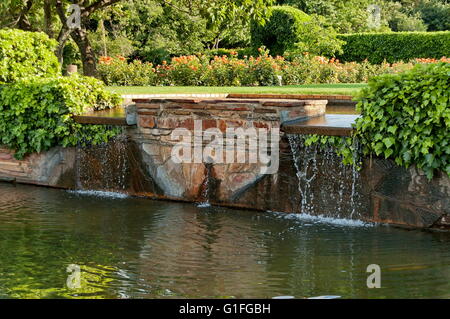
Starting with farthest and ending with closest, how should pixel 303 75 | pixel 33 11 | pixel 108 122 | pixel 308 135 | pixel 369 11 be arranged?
pixel 369 11, pixel 33 11, pixel 303 75, pixel 108 122, pixel 308 135

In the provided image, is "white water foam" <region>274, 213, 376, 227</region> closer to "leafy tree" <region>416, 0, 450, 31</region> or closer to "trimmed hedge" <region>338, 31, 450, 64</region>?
"trimmed hedge" <region>338, 31, 450, 64</region>

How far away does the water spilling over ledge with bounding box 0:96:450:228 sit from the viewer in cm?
600

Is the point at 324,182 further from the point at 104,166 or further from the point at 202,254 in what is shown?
the point at 104,166

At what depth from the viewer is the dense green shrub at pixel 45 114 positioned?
7.93 metres

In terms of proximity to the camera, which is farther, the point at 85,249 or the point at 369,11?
the point at 369,11

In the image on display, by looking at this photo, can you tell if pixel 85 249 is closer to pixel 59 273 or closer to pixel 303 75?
pixel 59 273

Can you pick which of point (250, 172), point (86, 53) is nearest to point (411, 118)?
point (250, 172)

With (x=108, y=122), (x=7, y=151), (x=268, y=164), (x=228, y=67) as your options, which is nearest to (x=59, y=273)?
(x=268, y=164)

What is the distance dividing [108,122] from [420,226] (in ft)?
12.7

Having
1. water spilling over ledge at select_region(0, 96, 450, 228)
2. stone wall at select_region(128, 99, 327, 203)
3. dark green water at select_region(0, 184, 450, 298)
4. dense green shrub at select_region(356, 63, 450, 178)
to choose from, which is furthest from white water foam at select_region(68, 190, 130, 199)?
dense green shrub at select_region(356, 63, 450, 178)

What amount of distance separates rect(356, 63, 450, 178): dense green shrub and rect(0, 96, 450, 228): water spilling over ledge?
194mm

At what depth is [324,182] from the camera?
6.42m

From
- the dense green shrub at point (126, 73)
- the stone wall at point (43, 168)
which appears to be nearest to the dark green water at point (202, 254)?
the stone wall at point (43, 168)

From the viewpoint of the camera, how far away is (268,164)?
666 centimetres
